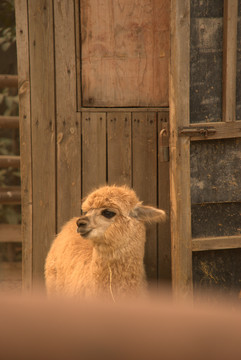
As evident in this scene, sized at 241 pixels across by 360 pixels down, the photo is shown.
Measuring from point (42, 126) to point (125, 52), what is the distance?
126 centimetres

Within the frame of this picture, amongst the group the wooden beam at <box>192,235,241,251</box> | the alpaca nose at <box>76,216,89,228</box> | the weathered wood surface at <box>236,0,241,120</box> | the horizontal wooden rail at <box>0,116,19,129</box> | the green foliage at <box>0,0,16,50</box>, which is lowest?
the wooden beam at <box>192,235,241,251</box>

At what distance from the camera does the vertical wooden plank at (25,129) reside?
4.50m

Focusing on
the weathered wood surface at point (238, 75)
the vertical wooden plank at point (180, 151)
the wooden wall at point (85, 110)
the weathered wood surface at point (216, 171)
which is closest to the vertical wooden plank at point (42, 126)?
the wooden wall at point (85, 110)

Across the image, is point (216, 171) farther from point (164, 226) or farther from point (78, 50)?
point (78, 50)

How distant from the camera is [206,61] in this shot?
4.16 meters

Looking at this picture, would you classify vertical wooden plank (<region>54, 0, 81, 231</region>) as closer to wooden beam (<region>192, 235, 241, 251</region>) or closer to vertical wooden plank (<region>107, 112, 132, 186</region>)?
vertical wooden plank (<region>107, 112, 132, 186</region>)

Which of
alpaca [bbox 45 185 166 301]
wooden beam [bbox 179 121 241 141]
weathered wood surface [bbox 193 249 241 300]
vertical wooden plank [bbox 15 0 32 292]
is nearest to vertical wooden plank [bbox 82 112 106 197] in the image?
vertical wooden plank [bbox 15 0 32 292]

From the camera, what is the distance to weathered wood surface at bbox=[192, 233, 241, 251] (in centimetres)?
422

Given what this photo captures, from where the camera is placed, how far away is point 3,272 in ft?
22.4

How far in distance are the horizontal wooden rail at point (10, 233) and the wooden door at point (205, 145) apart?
337 centimetres

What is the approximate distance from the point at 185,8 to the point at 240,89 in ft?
3.23

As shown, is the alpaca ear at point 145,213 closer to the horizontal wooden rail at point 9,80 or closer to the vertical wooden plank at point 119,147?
the vertical wooden plank at point 119,147

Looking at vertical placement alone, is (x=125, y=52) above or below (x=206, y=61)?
above

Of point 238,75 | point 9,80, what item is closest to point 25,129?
point 9,80
